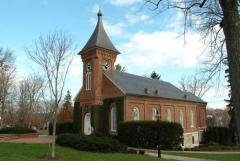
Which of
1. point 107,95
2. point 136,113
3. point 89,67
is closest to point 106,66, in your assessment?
point 89,67

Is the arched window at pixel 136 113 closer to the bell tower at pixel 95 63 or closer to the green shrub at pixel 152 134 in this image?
the bell tower at pixel 95 63

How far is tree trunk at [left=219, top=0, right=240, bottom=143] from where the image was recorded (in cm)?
707

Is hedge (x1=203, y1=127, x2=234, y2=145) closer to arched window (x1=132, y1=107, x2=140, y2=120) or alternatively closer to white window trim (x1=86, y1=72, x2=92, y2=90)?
arched window (x1=132, y1=107, x2=140, y2=120)

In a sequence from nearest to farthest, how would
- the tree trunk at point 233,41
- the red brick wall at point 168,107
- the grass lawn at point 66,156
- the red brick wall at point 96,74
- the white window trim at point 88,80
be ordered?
the tree trunk at point 233,41 < the grass lawn at point 66,156 < the red brick wall at point 168,107 < the red brick wall at point 96,74 < the white window trim at point 88,80

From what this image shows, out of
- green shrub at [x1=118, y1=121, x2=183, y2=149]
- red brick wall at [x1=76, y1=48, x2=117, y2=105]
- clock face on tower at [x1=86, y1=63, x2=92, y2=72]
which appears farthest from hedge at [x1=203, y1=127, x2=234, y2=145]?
clock face on tower at [x1=86, y1=63, x2=92, y2=72]


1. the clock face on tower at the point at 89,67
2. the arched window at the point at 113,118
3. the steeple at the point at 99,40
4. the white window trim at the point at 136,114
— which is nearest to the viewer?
the arched window at the point at 113,118

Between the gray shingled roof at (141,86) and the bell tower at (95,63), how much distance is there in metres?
1.33

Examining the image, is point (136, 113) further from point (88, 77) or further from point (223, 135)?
point (223, 135)

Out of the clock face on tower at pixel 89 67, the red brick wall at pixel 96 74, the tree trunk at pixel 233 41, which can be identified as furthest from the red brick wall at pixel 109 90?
the tree trunk at pixel 233 41

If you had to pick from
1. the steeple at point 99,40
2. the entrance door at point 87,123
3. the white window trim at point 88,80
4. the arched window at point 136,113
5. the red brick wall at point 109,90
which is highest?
the steeple at point 99,40

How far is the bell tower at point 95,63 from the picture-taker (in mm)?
38938

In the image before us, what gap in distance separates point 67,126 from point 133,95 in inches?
549

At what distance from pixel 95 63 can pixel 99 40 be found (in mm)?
2949

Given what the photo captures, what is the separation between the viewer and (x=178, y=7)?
862cm
